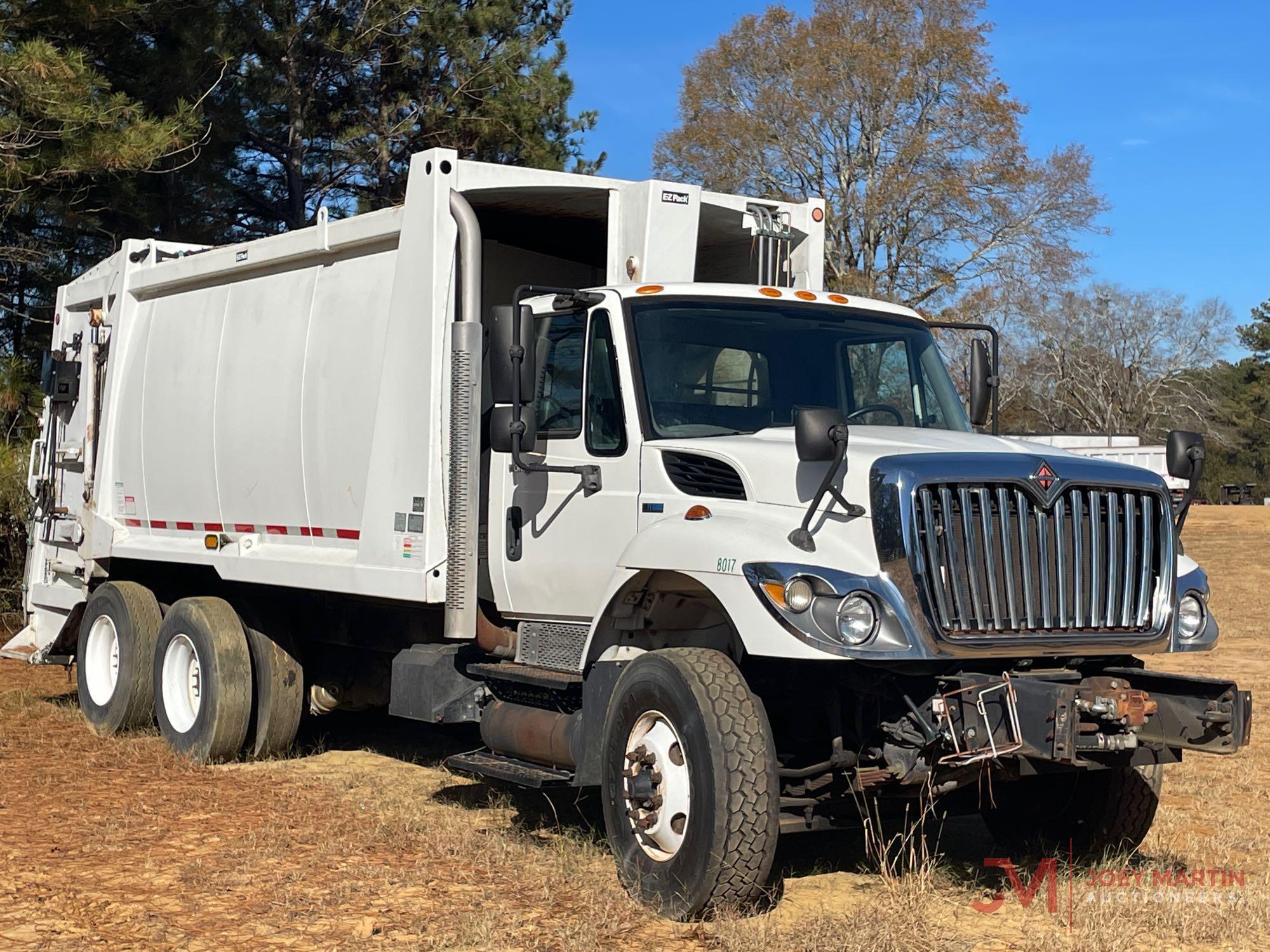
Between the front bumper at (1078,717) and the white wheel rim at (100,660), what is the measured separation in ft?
23.9

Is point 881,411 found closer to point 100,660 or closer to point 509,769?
point 509,769

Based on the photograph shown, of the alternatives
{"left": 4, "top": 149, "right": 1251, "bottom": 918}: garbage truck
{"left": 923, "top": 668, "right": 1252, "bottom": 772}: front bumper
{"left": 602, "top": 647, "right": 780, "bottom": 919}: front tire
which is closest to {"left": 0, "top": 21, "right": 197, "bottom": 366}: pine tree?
{"left": 4, "top": 149, "right": 1251, "bottom": 918}: garbage truck

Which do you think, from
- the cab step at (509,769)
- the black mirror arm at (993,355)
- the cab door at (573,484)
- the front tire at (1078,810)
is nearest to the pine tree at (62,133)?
the cab door at (573,484)

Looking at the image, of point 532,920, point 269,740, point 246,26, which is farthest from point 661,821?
point 246,26

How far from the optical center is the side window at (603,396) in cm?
734

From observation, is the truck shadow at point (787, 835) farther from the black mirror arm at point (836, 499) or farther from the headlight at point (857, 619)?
the black mirror arm at point (836, 499)

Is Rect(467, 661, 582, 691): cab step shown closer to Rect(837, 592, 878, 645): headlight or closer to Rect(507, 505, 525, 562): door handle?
Rect(507, 505, 525, 562): door handle

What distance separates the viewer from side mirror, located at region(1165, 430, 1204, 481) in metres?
6.90

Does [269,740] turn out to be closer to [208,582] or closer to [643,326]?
[208,582]

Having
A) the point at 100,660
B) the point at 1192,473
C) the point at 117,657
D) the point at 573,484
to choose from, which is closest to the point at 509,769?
the point at 573,484

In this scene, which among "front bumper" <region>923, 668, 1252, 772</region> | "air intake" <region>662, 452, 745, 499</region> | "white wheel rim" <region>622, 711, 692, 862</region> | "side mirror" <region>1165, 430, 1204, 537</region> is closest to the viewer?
"front bumper" <region>923, 668, 1252, 772</region>

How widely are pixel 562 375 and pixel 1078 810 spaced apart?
3303mm

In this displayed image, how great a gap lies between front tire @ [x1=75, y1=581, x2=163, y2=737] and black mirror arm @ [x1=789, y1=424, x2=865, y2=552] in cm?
632

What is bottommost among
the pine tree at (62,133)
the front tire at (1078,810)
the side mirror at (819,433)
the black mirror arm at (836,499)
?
the front tire at (1078,810)
